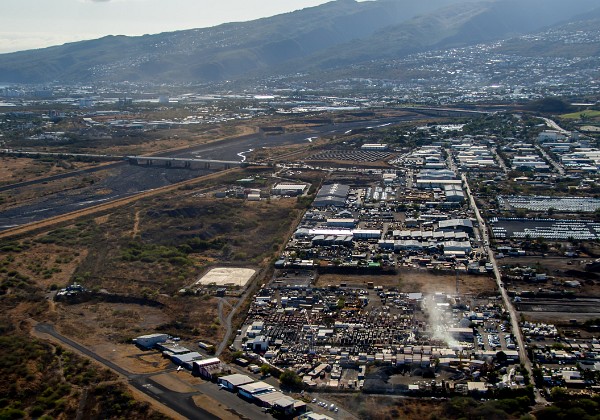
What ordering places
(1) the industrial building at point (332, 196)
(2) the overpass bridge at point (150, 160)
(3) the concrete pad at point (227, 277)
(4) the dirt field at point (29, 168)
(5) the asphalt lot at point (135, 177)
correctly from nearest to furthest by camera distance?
(3) the concrete pad at point (227, 277)
(1) the industrial building at point (332, 196)
(5) the asphalt lot at point (135, 177)
(4) the dirt field at point (29, 168)
(2) the overpass bridge at point (150, 160)

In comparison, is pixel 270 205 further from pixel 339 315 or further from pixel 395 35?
pixel 395 35

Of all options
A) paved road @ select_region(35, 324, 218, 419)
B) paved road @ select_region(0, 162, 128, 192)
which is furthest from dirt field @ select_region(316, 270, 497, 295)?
paved road @ select_region(0, 162, 128, 192)

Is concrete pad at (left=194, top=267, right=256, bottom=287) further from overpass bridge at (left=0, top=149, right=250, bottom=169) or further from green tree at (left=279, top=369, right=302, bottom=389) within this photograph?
overpass bridge at (left=0, top=149, right=250, bottom=169)

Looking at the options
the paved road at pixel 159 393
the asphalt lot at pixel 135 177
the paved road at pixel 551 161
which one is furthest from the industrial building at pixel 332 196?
the paved road at pixel 159 393

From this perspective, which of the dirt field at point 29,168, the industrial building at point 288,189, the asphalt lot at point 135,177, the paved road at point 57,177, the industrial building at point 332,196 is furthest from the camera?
the dirt field at point 29,168

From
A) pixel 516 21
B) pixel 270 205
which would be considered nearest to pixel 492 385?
pixel 270 205

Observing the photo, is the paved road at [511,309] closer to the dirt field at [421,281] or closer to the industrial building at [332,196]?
the dirt field at [421,281]

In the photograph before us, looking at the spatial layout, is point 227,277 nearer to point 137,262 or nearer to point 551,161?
point 137,262
